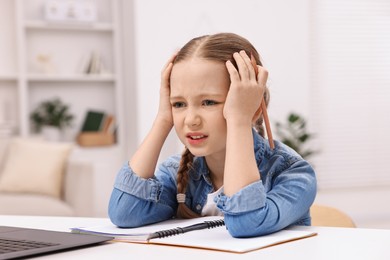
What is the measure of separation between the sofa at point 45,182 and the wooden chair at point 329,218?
108 inches

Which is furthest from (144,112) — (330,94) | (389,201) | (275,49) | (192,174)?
(192,174)

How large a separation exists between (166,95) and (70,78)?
162 inches

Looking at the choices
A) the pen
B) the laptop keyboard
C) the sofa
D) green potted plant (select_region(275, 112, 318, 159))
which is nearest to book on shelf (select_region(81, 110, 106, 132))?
the sofa

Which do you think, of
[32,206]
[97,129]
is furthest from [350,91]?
[32,206]

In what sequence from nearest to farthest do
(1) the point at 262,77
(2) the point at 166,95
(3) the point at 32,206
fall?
(1) the point at 262,77 < (2) the point at 166,95 < (3) the point at 32,206

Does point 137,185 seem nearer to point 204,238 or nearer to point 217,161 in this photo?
point 217,161

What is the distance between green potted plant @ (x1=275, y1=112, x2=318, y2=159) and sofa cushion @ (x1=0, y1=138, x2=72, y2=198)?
1.87m

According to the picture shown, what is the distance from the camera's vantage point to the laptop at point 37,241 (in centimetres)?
101

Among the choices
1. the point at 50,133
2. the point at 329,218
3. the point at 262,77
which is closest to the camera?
the point at 262,77

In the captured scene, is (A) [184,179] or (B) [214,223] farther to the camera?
(A) [184,179]

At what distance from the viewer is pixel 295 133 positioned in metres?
5.45

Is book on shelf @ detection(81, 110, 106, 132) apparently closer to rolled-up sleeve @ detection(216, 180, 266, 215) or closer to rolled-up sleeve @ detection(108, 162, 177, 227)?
rolled-up sleeve @ detection(108, 162, 177, 227)

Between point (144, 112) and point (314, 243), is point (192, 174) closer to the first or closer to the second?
point (314, 243)

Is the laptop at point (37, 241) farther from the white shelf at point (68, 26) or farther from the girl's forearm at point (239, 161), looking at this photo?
the white shelf at point (68, 26)
